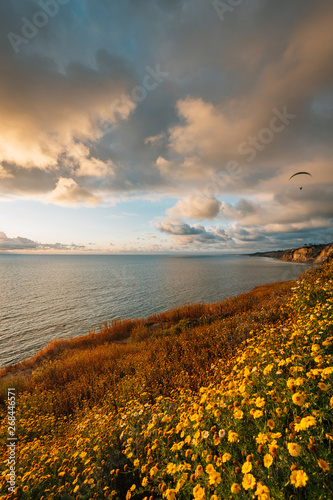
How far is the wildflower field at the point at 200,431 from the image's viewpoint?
189 centimetres

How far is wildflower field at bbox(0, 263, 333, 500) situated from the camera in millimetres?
1894

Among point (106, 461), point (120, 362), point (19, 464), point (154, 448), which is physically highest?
point (154, 448)

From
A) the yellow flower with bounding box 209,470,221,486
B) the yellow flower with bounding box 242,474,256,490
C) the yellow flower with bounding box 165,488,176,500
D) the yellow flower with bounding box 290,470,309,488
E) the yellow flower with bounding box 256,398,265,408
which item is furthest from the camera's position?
the yellow flower with bounding box 256,398,265,408

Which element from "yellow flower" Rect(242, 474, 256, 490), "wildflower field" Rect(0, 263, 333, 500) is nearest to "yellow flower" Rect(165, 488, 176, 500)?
"wildflower field" Rect(0, 263, 333, 500)

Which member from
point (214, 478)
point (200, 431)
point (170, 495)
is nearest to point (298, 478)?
point (214, 478)

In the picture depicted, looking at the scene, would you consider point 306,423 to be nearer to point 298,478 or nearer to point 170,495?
point 298,478

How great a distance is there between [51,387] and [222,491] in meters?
10.0

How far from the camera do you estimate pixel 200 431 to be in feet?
8.79

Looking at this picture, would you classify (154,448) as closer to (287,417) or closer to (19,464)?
(287,417)

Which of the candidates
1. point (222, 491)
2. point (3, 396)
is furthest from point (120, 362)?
point (222, 491)

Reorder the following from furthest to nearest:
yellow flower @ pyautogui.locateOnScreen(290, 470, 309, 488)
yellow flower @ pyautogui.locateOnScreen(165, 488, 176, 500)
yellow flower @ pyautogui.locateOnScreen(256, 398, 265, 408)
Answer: yellow flower @ pyautogui.locateOnScreen(256, 398, 265, 408) → yellow flower @ pyautogui.locateOnScreen(165, 488, 176, 500) → yellow flower @ pyautogui.locateOnScreen(290, 470, 309, 488)

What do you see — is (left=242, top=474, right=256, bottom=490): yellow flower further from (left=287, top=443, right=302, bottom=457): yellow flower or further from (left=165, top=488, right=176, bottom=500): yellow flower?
(left=165, top=488, right=176, bottom=500): yellow flower

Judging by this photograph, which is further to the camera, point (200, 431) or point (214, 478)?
point (200, 431)

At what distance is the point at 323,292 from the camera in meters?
7.54
